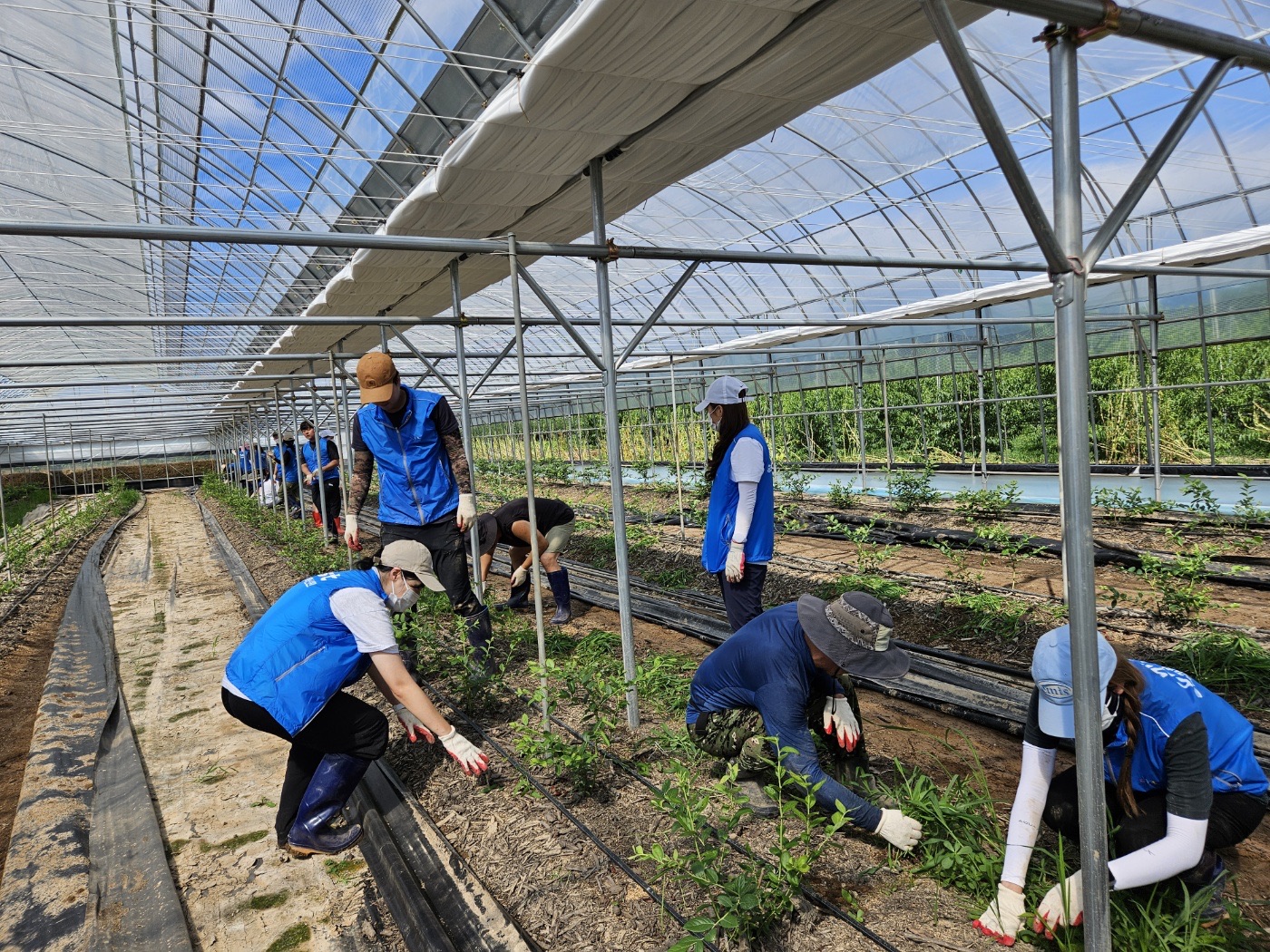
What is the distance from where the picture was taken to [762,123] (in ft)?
10.1

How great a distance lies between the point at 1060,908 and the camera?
1913mm

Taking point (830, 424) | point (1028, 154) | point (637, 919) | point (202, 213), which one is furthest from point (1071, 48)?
point (830, 424)

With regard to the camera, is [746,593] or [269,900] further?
[746,593]

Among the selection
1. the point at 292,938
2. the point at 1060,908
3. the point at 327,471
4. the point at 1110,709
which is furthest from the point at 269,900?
the point at 327,471

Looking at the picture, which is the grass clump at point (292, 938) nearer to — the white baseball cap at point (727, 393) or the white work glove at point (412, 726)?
the white work glove at point (412, 726)

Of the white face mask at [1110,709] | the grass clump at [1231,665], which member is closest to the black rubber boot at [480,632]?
the white face mask at [1110,709]

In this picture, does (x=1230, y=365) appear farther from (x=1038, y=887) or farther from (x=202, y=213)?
(x=202, y=213)

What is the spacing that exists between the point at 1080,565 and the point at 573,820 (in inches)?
75.2

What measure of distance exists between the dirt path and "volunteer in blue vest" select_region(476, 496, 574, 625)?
1.82 metres

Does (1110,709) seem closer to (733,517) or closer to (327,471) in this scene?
(733,517)

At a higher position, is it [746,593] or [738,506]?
[738,506]

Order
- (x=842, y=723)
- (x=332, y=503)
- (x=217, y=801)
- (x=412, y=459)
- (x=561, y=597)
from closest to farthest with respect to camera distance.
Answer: (x=842, y=723) < (x=217, y=801) < (x=412, y=459) < (x=561, y=597) < (x=332, y=503)

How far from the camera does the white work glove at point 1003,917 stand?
1962 millimetres

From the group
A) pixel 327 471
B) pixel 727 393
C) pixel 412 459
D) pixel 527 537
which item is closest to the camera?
pixel 727 393
